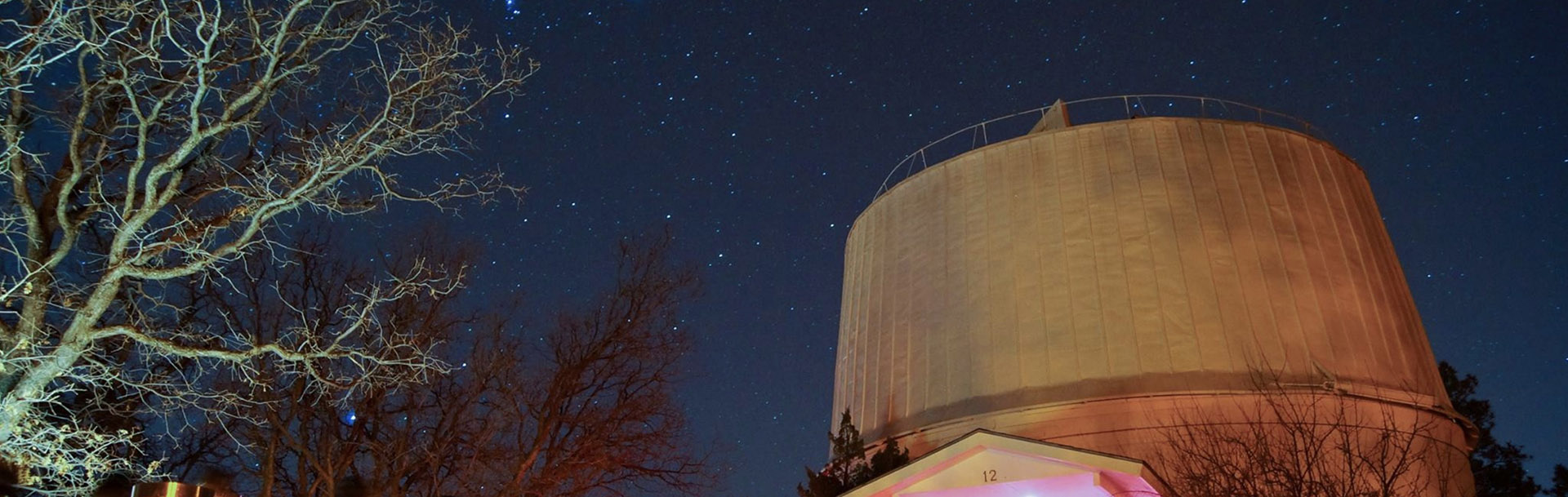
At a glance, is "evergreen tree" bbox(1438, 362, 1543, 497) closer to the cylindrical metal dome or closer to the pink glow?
the cylindrical metal dome

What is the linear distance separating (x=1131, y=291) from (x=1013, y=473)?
22.9 feet

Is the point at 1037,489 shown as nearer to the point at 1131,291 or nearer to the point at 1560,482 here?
the point at 1131,291

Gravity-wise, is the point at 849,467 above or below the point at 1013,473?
above

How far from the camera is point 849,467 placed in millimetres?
19625

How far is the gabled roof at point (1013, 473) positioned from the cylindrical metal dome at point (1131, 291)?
4.19m

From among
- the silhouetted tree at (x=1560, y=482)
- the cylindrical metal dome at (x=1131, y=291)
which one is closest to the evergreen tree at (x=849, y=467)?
the cylindrical metal dome at (x=1131, y=291)

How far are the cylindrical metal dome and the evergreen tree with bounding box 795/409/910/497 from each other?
51.0 inches

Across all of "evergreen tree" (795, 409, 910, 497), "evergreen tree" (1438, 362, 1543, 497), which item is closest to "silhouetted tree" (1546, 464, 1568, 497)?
"evergreen tree" (1438, 362, 1543, 497)

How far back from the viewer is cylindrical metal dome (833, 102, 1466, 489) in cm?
1859

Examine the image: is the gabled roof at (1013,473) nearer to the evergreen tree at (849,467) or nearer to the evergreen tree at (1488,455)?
the evergreen tree at (849,467)

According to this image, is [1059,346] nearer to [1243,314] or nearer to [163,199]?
[1243,314]

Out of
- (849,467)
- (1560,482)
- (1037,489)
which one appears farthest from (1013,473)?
(1560,482)

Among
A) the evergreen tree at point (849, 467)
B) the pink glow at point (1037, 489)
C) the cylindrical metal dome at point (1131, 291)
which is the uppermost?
the cylindrical metal dome at point (1131, 291)

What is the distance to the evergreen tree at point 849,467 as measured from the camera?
18.0 m
